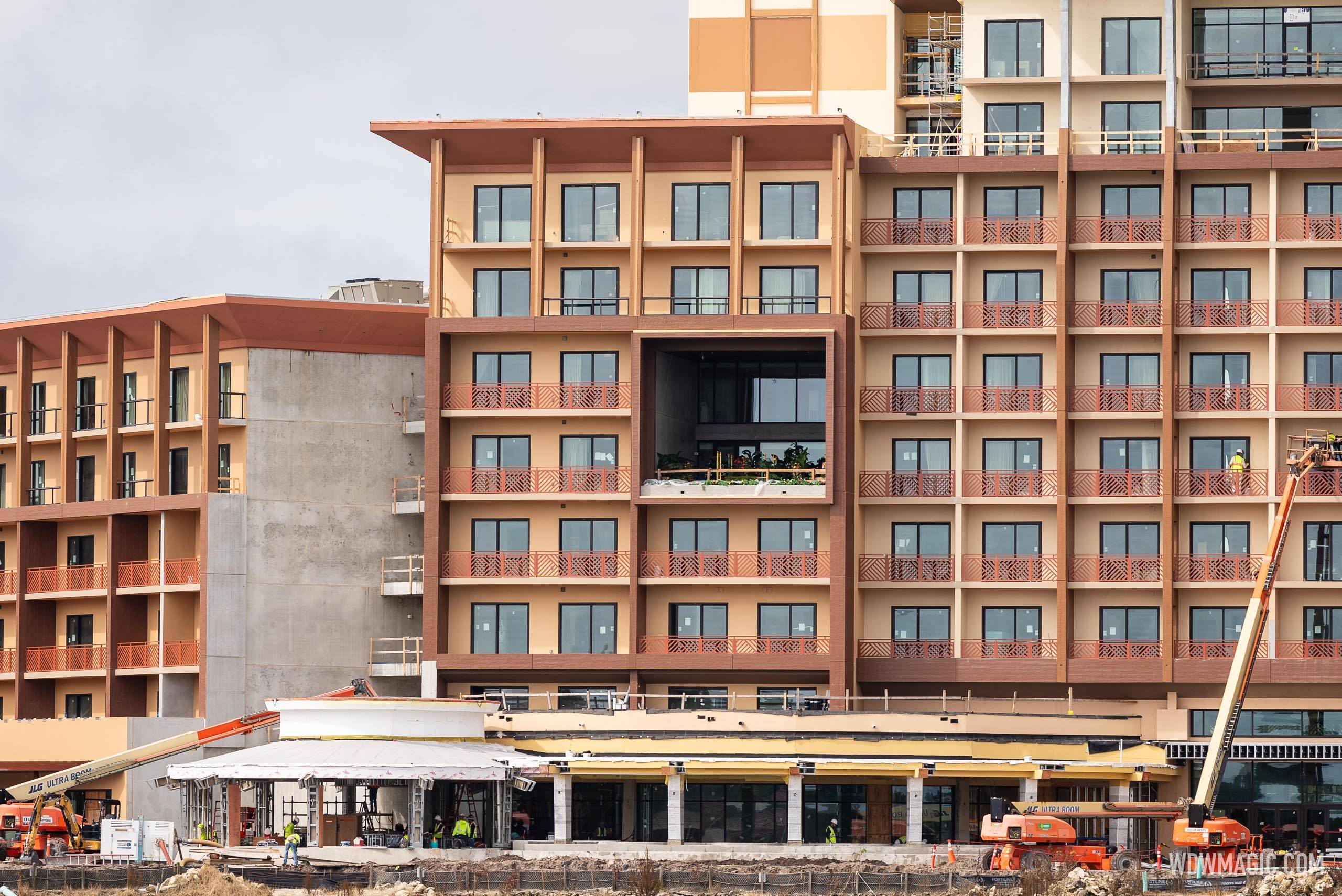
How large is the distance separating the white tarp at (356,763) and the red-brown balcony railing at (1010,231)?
28704 millimetres

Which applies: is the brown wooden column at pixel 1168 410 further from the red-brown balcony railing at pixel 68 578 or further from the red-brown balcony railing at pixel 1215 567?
the red-brown balcony railing at pixel 68 578

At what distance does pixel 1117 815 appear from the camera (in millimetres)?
76375

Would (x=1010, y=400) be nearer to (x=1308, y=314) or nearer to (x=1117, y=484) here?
(x=1117, y=484)

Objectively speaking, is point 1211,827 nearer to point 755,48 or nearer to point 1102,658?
point 1102,658

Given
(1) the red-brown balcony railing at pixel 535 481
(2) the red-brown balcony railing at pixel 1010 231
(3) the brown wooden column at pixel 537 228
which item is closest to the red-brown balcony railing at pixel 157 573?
(1) the red-brown balcony railing at pixel 535 481

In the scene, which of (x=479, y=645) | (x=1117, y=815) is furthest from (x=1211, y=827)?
(x=479, y=645)

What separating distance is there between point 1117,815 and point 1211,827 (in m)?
3.06

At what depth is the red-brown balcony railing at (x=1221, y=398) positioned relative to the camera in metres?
93.0

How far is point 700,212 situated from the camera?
93688mm

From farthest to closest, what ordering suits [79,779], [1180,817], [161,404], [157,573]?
[161,404] < [157,573] < [79,779] < [1180,817]

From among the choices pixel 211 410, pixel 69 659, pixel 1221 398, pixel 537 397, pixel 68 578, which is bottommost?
pixel 69 659

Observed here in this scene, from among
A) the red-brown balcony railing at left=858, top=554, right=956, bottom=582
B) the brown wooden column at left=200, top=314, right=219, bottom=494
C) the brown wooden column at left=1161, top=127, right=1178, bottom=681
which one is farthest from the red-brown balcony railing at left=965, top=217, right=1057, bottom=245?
the brown wooden column at left=200, top=314, right=219, bottom=494

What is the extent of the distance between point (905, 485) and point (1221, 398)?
13094 mm

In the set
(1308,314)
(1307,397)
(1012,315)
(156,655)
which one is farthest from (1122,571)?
(156,655)
